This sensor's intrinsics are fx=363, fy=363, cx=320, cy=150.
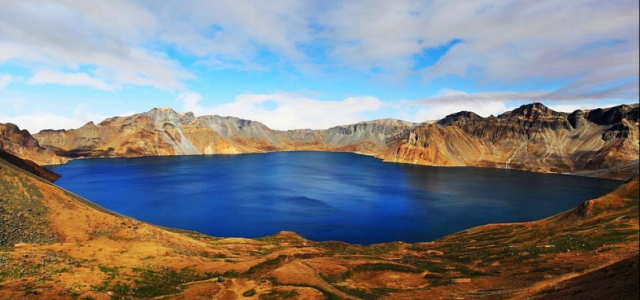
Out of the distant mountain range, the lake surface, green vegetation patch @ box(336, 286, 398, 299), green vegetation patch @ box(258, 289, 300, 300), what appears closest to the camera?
the distant mountain range

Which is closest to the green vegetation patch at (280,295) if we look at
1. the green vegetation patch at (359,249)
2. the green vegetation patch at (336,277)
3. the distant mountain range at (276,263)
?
the distant mountain range at (276,263)

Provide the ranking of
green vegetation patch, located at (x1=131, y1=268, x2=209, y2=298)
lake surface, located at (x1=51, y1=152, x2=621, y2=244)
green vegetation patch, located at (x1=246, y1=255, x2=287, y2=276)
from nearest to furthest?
green vegetation patch, located at (x1=131, y1=268, x2=209, y2=298)
green vegetation patch, located at (x1=246, y1=255, x2=287, y2=276)
lake surface, located at (x1=51, y1=152, x2=621, y2=244)

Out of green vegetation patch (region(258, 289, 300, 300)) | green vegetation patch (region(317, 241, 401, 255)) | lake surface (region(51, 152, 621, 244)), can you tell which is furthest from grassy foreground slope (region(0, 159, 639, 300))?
lake surface (region(51, 152, 621, 244))

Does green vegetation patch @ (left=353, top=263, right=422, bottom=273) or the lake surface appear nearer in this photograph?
green vegetation patch @ (left=353, top=263, right=422, bottom=273)

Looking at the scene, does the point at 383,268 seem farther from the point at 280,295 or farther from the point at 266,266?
the point at 280,295

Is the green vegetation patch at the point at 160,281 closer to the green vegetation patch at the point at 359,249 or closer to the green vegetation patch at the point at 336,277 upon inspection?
the green vegetation patch at the point at 336,277

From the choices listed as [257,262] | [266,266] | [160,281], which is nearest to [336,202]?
[257,262]

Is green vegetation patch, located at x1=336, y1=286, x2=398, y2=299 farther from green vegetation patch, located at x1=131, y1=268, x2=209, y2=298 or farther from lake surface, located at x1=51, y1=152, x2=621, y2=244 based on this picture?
lake surface, located at x1=51, y1=152, x2=621, y2=244
